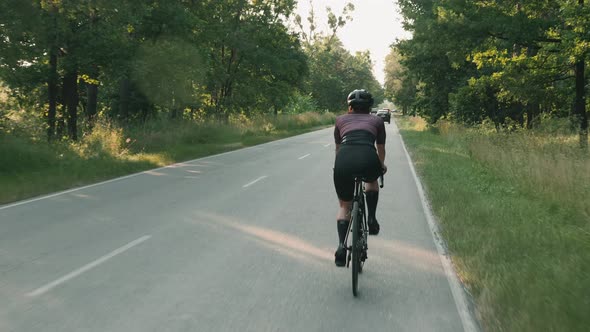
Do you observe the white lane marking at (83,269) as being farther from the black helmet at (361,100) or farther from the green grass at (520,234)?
the green grass at (520,234)

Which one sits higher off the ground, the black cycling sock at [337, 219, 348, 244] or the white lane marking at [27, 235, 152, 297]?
the black cycling sock at [337, 219, 348, 244]

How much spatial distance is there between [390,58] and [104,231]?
3980 inches

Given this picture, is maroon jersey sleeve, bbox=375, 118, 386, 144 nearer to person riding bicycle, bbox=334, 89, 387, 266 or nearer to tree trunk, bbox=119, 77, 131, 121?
person riding bicycle, bbox=334, 89, 387, 266

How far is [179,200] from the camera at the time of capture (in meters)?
9.68

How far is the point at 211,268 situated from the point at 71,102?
1769cm

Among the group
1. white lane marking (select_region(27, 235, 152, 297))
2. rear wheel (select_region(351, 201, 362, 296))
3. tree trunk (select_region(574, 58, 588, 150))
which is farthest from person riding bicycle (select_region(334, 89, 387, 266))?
tree trunk (select_region(574, 58, 588, 150))

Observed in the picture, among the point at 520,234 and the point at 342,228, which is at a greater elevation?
the point at 342,228

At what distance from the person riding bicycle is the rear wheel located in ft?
0.55

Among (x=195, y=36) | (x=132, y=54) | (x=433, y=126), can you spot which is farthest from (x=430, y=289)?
(x=433, y=126)

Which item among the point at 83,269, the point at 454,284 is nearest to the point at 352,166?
the point at 454,284

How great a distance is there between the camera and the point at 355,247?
466cm

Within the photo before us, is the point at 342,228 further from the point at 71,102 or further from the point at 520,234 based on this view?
the point at 71,102

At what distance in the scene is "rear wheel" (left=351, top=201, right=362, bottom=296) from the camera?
4555 mm

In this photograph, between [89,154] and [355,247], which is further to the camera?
[89,154]
